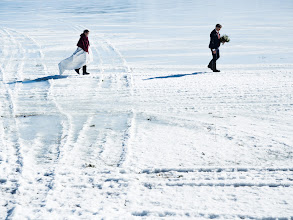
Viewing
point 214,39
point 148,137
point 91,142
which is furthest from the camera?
point 214,39

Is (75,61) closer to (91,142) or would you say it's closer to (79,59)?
(79,59)

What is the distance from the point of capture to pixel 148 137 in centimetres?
592

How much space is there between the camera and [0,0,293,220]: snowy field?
415cm

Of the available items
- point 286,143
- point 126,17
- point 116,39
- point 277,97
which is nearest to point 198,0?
point 126,17

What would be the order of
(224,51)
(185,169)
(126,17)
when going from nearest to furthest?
1. (185,169)
2. (224,51)
3. (126,17)

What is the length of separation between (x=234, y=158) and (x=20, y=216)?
281 centimetres

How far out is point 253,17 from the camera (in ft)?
75.4

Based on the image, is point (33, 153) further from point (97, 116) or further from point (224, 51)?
point (224, 51)

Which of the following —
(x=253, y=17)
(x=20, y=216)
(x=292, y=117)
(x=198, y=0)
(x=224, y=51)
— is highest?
(x=198, y=0)

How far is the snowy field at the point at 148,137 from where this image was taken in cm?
415

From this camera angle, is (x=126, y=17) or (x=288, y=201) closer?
(x=288, y=201)

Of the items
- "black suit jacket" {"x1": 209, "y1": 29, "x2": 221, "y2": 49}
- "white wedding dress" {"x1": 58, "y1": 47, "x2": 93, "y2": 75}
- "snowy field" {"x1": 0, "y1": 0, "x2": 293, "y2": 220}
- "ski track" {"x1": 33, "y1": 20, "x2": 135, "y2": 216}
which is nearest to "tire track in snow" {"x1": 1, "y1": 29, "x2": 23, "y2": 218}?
"snowy field" {"x1": 0, "y1": 0, "x2": 293, "y2": 220}

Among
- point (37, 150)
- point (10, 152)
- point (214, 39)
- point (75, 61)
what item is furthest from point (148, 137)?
point (214, 39)

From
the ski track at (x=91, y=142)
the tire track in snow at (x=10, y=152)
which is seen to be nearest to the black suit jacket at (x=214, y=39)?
the ski track at (x=91, y=142)
